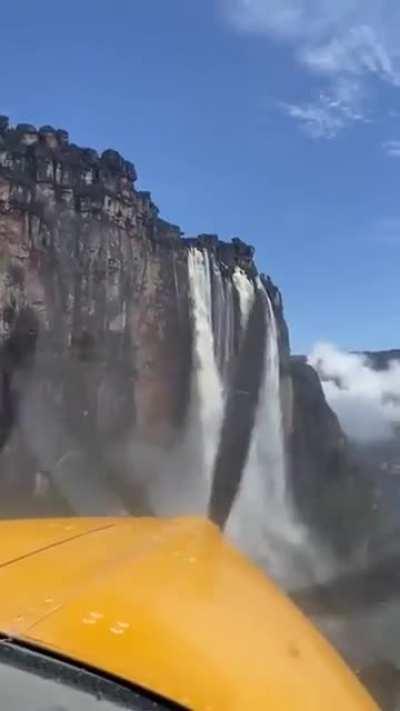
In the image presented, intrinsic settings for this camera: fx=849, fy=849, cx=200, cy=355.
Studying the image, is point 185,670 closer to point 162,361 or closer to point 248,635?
point 248,635

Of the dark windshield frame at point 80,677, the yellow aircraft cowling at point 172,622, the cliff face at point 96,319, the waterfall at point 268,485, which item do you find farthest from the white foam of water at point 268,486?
the dark windshield frame at point 80,677

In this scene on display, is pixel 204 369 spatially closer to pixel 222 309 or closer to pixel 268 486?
pixel 222 309

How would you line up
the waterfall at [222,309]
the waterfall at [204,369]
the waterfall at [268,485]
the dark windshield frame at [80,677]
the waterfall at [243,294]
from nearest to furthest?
the dark windshield frame at [80,677] → the waterfall at [204,369] → the waterfall at [222,309] → the waterfall at [243,294] → the waterfall at [268,485]

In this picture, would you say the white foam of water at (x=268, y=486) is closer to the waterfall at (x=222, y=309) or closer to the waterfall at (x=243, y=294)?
the waterfall at (x=243, y=294)

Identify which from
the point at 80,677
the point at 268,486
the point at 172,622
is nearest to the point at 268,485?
the point at 268,486

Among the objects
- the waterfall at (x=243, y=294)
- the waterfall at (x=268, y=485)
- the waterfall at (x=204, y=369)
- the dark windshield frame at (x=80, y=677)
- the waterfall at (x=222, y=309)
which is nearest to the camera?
the dark windshield frame at (x=80, y=677)

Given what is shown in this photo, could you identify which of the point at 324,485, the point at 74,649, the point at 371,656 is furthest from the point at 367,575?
the point at 324,485

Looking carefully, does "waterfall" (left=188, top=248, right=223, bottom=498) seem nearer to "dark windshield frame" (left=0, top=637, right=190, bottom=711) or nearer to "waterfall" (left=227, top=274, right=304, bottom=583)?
"waterfall" (left=227, top=274, right=304, bottom=583)
